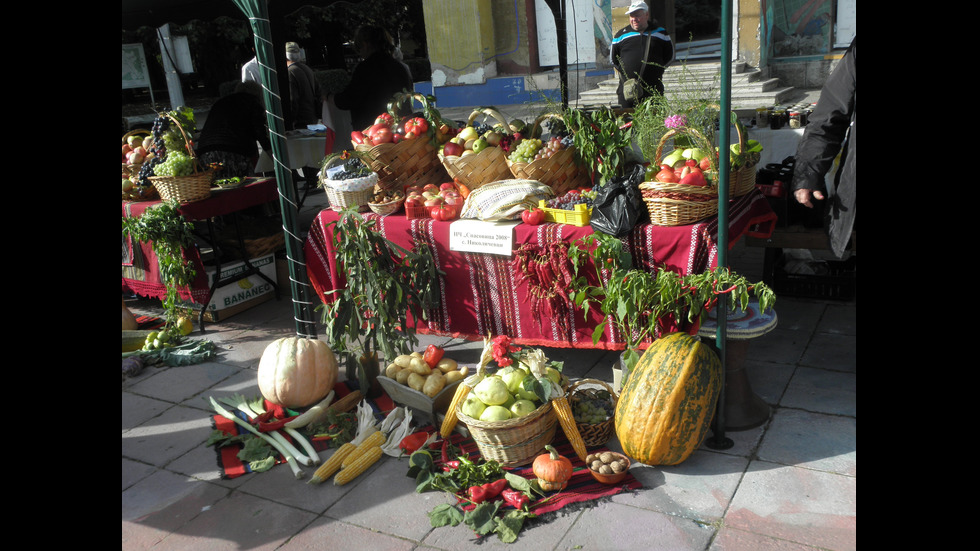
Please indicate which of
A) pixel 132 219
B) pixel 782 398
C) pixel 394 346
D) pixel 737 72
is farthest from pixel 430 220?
pixel 737 72

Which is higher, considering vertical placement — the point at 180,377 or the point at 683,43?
the point at 683,43

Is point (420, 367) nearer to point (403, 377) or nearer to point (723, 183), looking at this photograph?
point (403, 377)

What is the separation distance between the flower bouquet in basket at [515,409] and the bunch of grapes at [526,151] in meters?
1.37

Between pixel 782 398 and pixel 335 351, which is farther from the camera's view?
pixel 335 351

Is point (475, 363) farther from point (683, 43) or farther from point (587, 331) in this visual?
point (683, 43)

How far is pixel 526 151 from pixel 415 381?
5.24ft

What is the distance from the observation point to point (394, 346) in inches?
177

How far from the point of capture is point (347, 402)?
4.36 meters

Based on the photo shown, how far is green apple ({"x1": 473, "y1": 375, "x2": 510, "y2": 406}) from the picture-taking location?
11.6 ft

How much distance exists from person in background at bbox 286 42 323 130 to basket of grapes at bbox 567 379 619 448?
6492 mm

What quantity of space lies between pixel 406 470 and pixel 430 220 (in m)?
1.65

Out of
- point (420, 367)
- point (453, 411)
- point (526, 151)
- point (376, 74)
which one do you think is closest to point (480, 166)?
point (526, 151)
